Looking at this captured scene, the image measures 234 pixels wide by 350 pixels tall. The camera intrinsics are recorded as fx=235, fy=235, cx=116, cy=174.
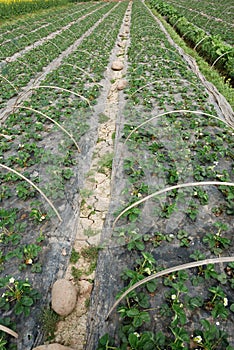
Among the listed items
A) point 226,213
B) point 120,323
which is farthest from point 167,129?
point 120,323

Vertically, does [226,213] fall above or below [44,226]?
above

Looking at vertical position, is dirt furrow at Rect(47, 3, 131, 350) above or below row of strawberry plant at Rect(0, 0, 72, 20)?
above

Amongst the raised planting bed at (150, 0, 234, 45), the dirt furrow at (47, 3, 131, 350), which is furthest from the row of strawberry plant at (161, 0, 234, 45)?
the dirt furrow at (47, 3, 131, 350)

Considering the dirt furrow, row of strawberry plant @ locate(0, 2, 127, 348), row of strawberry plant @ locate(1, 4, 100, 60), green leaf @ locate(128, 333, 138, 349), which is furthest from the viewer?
row of strawberry plant @ locate(1, 4, 100, 60)

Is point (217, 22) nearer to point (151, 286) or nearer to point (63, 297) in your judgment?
point (151, 286)

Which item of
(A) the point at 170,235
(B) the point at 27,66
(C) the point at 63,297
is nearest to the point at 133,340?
(C) the point at 63,297

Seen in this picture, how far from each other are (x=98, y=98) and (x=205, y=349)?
650 centimetres

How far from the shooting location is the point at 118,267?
2951mm

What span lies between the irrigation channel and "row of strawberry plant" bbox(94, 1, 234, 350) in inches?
0.6

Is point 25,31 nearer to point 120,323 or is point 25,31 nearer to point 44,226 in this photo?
point 44,226

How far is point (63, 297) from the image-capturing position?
2.63 metres

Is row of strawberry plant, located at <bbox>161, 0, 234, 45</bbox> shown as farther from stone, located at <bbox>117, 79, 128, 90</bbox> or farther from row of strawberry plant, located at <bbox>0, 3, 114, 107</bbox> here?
row of strawberry plant, located at <bbox>0, 3, 114, 107</bbox>

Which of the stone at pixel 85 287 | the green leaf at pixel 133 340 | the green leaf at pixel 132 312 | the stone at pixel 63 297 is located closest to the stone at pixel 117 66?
the stone at pixel 85 287

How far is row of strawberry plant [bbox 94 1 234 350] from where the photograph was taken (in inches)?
93.7
